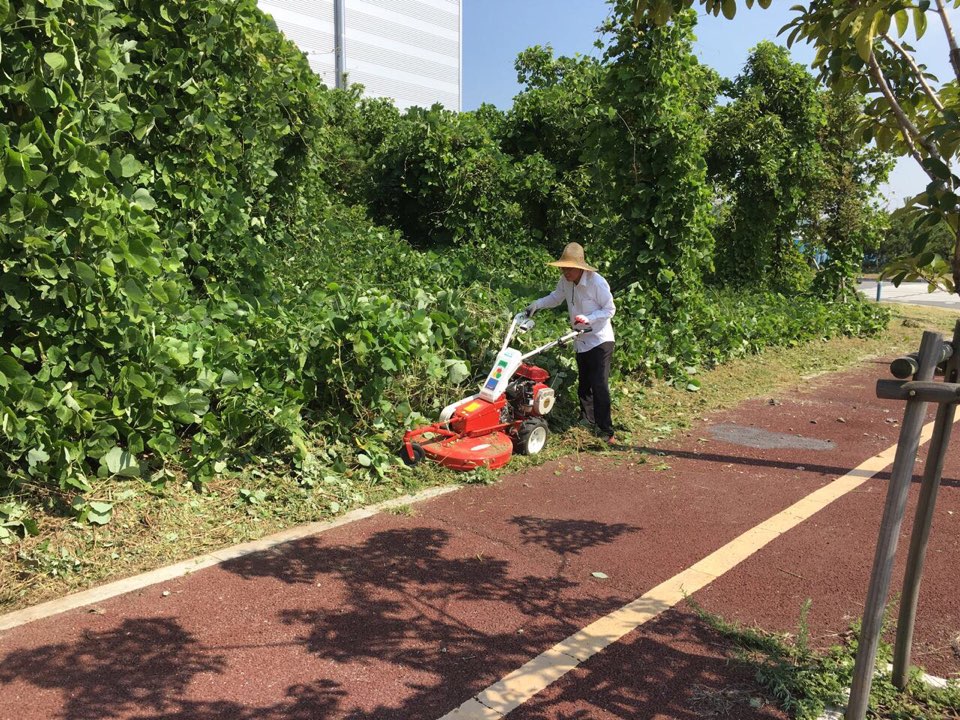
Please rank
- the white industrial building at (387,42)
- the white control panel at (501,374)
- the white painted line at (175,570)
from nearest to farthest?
the white painted line at (175,570)
the white control panel at (501,374)
the white industrial building at (387,42)

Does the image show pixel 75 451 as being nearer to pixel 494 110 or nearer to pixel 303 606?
pixel 303 606

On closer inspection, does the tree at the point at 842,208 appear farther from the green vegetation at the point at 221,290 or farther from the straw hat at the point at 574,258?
the straw hat at the point at 574,258

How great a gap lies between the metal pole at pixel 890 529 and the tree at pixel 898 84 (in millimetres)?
441

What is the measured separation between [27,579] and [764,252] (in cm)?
1685

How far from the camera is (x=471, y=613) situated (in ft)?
Result: 13.3

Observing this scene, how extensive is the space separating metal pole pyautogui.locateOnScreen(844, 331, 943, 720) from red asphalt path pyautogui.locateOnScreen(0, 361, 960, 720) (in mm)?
501

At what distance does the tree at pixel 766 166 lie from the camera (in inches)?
675

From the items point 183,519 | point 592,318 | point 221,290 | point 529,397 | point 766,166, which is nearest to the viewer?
point 183,519

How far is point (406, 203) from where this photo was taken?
15.9 metres

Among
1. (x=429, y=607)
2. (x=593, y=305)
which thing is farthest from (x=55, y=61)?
(x=593, y=305)

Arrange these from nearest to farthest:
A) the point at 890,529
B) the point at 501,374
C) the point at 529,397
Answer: the point at 890,529, the point at 501,374, the point at 529,397

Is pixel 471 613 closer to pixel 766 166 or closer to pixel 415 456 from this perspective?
pixel 415 456

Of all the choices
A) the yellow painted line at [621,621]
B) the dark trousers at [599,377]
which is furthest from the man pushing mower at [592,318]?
the yellow painted line at [621,621]

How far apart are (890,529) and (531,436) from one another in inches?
163
